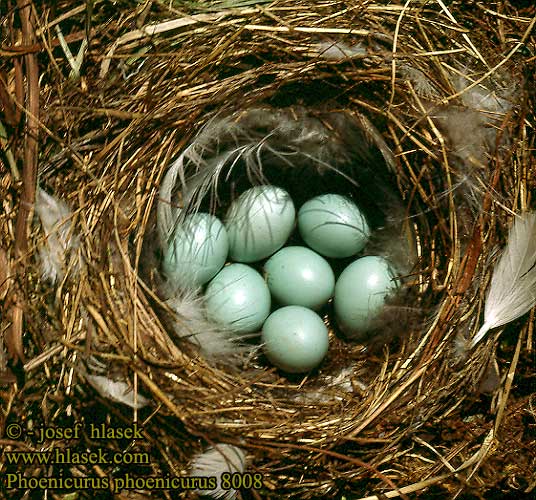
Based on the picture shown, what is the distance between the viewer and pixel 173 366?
136 cm

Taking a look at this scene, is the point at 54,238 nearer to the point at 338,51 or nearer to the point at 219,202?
the point at 219,202

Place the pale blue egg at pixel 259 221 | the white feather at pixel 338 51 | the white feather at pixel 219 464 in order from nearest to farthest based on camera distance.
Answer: the white feather at pixel 219 464
the white feather at pixel 338 51
the pale blue egg at pixel 259 221

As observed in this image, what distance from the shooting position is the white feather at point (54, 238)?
141 cm

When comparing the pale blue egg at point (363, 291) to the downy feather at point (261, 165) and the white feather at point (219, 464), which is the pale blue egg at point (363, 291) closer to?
the downy feather at point (261, 165)

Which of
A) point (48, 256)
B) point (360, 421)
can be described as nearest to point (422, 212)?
point (360, 421)

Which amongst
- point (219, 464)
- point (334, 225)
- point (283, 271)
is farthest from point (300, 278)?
point (219, 464)

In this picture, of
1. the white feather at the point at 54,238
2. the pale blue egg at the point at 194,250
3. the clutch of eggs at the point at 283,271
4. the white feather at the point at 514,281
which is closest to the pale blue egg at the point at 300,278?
the clutch of eggs at the point at 283,271

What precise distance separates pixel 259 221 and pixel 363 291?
11.5 inches

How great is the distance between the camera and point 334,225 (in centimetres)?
159

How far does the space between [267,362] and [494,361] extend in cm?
53

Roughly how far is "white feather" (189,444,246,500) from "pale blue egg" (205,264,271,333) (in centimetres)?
30

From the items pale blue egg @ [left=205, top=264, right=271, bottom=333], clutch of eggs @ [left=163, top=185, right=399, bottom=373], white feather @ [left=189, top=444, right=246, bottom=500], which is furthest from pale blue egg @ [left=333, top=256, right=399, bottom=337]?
white feather @ [left=189, top=444, right=246, bottom=500]

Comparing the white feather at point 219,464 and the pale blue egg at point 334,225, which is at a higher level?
the pale blue egg at point 334,225

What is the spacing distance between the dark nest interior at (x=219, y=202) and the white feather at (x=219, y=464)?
0.02 metres
